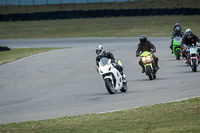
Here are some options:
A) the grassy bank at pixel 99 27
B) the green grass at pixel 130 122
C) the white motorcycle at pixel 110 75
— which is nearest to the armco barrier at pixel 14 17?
the grassy bank at pixel 99 27

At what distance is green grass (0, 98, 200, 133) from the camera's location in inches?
286

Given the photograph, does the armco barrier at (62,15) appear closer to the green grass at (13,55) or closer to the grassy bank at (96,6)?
the grassy bank at (96,6)

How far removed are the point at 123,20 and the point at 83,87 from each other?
122 ft

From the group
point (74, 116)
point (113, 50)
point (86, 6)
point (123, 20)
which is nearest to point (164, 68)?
point (113, 50)

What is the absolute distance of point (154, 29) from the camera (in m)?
44.1

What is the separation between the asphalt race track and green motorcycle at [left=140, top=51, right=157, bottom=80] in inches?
9.6

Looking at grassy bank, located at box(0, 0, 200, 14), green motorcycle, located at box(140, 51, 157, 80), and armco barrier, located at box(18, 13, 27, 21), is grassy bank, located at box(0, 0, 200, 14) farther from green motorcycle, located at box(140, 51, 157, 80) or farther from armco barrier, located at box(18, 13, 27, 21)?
green motorcycle, located at box(140, 51, 157, 80)

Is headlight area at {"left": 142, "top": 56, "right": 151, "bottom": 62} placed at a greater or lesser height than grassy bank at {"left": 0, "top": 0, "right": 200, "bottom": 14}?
greater

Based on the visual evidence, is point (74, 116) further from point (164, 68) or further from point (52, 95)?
point (164, 68)

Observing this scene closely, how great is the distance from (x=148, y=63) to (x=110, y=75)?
3.36 meters

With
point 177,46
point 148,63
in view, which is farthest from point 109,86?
point 177,46

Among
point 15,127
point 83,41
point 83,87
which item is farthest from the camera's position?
point 83,41

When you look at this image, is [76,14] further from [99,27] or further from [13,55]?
[13,55]

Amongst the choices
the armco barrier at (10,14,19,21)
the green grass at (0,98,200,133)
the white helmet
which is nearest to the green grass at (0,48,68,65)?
the white helmet
